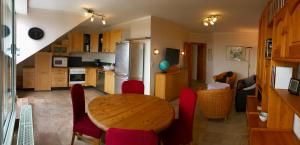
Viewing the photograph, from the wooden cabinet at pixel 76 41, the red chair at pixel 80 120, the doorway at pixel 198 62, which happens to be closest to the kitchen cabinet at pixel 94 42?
the wooden cabinet at pixel 76 41

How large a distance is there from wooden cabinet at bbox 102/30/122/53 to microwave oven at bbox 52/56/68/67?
1359mm

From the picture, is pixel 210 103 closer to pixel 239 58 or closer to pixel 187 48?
pixel 187 48

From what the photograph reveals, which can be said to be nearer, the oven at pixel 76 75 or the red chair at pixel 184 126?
the red chair at pixel 184 126

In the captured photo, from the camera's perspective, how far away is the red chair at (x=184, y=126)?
8.00 feet

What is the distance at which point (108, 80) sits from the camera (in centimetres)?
689

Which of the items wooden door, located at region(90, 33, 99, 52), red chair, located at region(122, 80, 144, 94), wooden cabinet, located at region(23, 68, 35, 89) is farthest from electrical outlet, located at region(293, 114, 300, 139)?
wooden cabinet, located at region(23, 68, 35, 89)

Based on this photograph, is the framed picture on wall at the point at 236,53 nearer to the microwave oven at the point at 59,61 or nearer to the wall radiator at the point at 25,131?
the microwave oven at the point at 59,61

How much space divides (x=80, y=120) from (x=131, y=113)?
2.89 ft

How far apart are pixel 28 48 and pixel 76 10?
1424 mm

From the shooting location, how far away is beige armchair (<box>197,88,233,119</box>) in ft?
14.2

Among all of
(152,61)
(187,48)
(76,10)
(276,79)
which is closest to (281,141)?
(276,79)

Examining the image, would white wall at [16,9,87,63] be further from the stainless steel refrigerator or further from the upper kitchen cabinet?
the upper kitchen cabinet

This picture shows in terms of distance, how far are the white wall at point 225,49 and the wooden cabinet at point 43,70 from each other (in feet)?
20.6

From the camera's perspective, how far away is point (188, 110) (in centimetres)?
257
